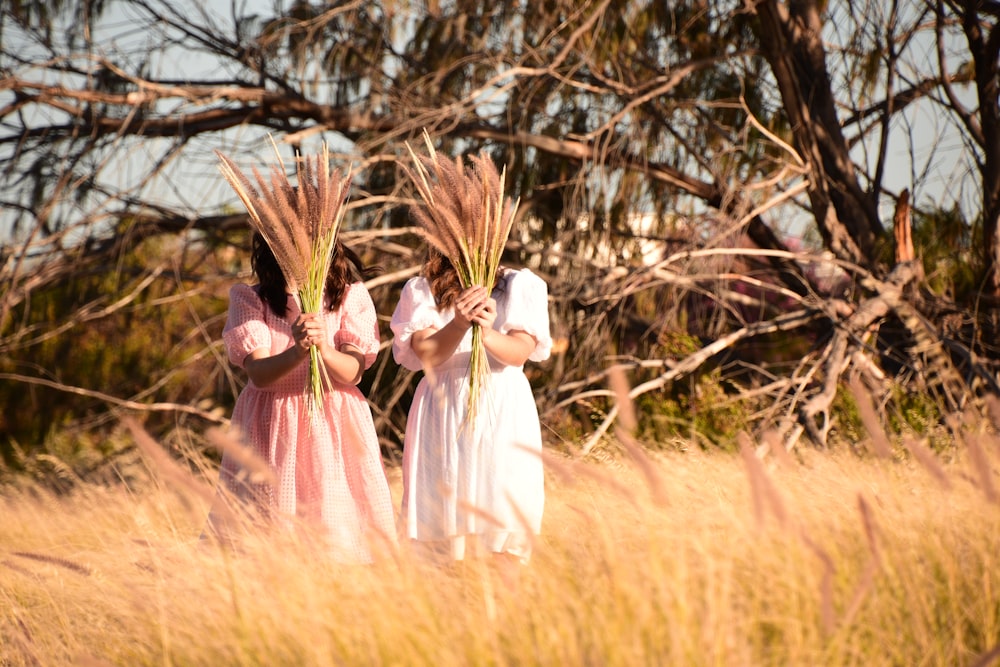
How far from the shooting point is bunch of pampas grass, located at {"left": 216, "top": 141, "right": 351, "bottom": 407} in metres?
2.75

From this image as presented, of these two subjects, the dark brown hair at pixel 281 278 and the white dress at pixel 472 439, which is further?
the dark brown hair at pixel 281 278

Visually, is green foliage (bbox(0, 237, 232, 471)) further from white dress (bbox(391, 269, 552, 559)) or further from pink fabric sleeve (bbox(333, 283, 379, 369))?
white dress (bbox(391, 269, 552, 559))

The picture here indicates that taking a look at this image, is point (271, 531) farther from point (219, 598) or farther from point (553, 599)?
point (553, 599)

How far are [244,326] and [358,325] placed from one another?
33 cm

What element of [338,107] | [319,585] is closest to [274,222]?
[319,585]

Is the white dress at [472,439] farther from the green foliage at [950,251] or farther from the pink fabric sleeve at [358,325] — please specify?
the green foliage at [950,251]

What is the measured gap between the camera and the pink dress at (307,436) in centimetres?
291

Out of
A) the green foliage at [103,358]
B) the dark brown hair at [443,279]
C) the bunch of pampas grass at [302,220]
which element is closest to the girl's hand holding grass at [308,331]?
the bunch of pampas grass at [302,220]

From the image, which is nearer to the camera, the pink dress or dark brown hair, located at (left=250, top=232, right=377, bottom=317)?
the pink dress

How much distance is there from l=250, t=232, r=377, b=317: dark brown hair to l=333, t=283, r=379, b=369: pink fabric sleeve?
0.09 feet

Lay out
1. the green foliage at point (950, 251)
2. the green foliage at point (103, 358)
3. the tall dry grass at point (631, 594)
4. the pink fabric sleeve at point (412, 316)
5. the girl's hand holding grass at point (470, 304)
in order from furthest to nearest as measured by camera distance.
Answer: the green foliage at point (103, 358), the green foliage at point (950, 251), the pink fabric sleeve at point (412, 316), the girl's hand holding grass at point (470, 304), the tall dry grass at point (631, 594)

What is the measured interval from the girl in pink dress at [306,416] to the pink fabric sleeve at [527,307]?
17.8 inches

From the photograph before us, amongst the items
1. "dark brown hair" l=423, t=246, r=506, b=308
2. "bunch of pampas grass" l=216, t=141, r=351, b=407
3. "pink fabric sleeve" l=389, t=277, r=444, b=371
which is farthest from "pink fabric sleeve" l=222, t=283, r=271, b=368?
"dark brown hair" l=423, t=246, r=506, b=308

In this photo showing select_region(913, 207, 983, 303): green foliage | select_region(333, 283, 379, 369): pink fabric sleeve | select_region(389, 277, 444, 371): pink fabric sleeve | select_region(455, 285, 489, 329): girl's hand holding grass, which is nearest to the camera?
select_region(455, 285, 489, 329): girl's hand holding grass
